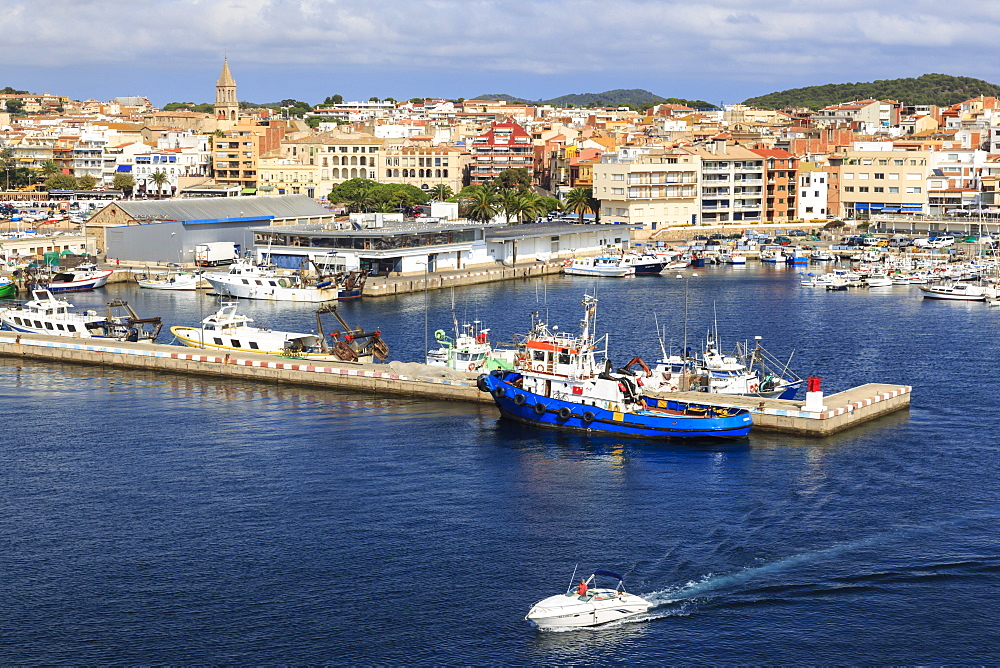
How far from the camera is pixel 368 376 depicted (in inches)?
1178

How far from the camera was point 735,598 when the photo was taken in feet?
57.2

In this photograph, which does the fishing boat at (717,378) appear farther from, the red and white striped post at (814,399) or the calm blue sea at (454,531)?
the red and white striped post at (814,399)

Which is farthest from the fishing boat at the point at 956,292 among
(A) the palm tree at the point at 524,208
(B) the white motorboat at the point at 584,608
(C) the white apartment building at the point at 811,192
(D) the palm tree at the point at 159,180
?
(D) the palm tree at the point at 159,180

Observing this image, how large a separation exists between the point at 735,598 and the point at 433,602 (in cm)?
380

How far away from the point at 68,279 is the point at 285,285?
849cm

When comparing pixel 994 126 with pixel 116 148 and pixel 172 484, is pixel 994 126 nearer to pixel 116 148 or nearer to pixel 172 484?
pixel 116 148

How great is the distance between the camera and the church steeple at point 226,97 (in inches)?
4609

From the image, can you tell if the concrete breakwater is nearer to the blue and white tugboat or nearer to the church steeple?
the blue and white tugboat

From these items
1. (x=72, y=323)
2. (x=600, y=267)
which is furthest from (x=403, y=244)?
(x=72, y=323)

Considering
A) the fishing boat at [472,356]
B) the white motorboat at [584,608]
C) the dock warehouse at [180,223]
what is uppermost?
the dock warehouse at [180,223]

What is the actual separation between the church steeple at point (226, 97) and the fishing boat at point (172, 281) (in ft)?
219

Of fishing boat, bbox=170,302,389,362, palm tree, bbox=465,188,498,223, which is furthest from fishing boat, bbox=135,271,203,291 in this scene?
palm tree, bbox=465,188,498,223

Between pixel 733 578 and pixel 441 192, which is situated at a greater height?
pixel 441 192

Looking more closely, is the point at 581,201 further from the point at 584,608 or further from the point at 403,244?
the point at 584,608
